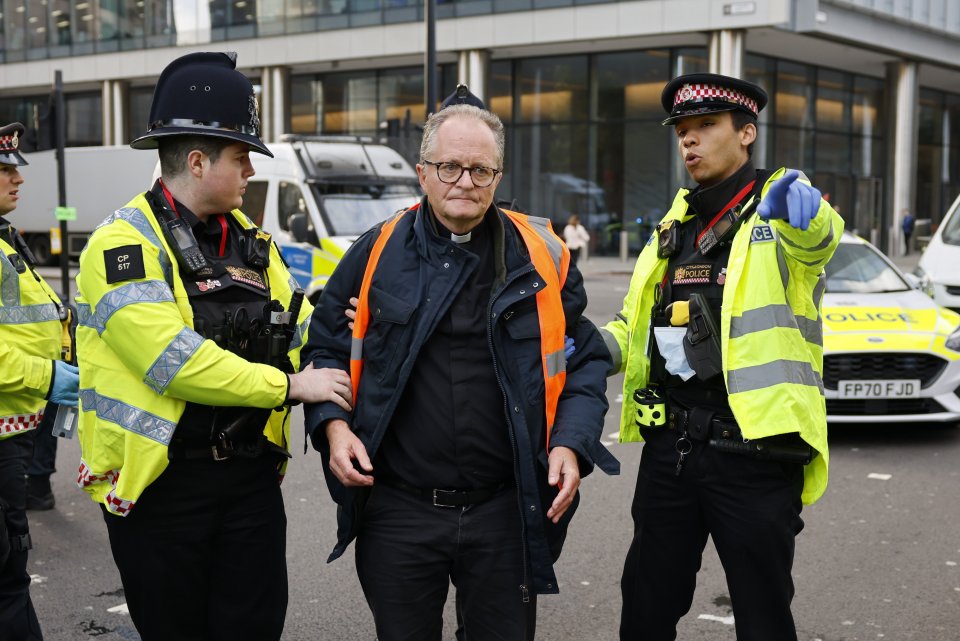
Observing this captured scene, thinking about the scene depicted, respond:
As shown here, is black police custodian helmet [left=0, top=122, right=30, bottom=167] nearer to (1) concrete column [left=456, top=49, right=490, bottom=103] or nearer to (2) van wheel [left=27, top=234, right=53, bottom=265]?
(1) concrete column [left=456, top=49, right=490, bottom=103]

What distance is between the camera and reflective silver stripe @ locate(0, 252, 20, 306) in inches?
165

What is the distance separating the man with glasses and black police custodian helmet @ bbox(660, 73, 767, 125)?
0.87 meters

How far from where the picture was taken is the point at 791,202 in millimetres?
2846

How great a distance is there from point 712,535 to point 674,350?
612mm

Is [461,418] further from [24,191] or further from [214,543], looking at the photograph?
[24,191]

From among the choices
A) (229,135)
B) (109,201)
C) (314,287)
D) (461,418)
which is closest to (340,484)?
(461,418)

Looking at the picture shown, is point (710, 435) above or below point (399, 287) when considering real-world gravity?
below

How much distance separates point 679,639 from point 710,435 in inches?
53.1

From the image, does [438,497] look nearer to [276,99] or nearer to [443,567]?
[443,567]

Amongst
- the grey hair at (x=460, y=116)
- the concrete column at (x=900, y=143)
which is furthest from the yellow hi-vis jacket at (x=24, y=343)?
the concrete column at (x=900, y=143)

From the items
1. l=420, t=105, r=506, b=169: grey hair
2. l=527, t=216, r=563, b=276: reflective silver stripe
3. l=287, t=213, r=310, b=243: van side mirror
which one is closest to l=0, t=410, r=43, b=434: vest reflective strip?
l=420, t=105, r=506, b=169: grey hair

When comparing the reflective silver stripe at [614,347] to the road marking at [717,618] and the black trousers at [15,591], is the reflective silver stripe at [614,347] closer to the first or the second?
the road marking at [717,618]

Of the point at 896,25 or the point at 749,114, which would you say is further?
the point at 896,25

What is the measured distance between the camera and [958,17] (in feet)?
113
